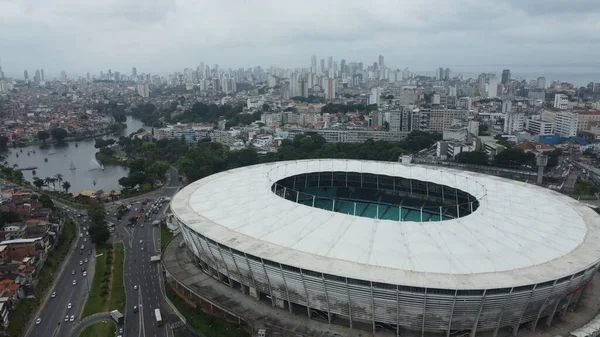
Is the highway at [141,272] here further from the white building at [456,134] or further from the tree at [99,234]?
the white building at [456,134]

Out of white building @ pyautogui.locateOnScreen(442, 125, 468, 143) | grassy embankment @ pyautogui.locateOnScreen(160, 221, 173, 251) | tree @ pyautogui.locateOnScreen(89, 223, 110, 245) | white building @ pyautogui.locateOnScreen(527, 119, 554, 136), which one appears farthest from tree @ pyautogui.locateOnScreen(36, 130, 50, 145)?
white building @ pyautogui.locateOnScreen(527, 119, 554, 136)

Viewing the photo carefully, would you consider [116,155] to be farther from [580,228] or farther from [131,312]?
[580,228]

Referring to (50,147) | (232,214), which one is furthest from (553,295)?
(50,147)

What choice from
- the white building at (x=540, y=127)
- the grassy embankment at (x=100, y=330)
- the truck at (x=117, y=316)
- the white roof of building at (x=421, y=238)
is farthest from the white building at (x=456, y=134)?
the grassy embankment at (x=100, y=330)

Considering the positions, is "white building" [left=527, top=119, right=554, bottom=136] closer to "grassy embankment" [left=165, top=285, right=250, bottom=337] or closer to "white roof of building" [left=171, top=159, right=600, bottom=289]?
"white roof of building" [left=171, top=159, right=600, bottom=289]

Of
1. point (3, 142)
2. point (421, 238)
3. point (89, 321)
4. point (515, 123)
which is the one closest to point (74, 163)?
point (3, 142)

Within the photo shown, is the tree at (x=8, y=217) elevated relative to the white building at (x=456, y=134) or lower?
lower
